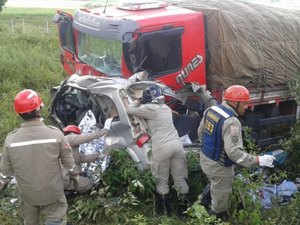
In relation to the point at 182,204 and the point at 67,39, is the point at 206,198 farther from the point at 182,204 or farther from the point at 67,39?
the point at 67,39

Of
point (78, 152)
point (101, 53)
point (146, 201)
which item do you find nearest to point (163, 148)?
point (146, 201)

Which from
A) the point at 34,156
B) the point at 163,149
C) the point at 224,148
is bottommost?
the point at 163,149

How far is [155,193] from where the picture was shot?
Answer: 5.39 m

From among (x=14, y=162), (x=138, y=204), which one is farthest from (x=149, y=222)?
(x=14, y=162)

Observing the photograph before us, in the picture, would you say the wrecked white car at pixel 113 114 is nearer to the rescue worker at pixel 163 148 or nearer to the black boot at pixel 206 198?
the rescue worker at pixel 163 148

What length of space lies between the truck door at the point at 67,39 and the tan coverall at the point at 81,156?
309 centimetres

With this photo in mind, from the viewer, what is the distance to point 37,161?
3.79 m

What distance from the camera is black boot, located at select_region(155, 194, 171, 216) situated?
17.5 feet

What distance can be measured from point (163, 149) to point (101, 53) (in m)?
2.71

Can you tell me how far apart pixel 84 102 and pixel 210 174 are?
8.37ft

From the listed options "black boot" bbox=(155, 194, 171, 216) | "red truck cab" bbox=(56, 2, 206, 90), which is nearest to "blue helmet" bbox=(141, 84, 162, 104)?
"red truck cab" bbox=(56, 2, 206, 90)

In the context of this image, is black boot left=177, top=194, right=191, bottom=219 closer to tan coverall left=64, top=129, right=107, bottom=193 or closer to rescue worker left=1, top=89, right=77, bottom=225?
tan coverall left=64, top=129, right=107, bottom=193

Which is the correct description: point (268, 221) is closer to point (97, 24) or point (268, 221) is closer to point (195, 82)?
point (195, 82)

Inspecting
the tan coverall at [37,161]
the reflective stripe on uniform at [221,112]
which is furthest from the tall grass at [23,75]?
the reflective stripe on uniform at [221,112]
